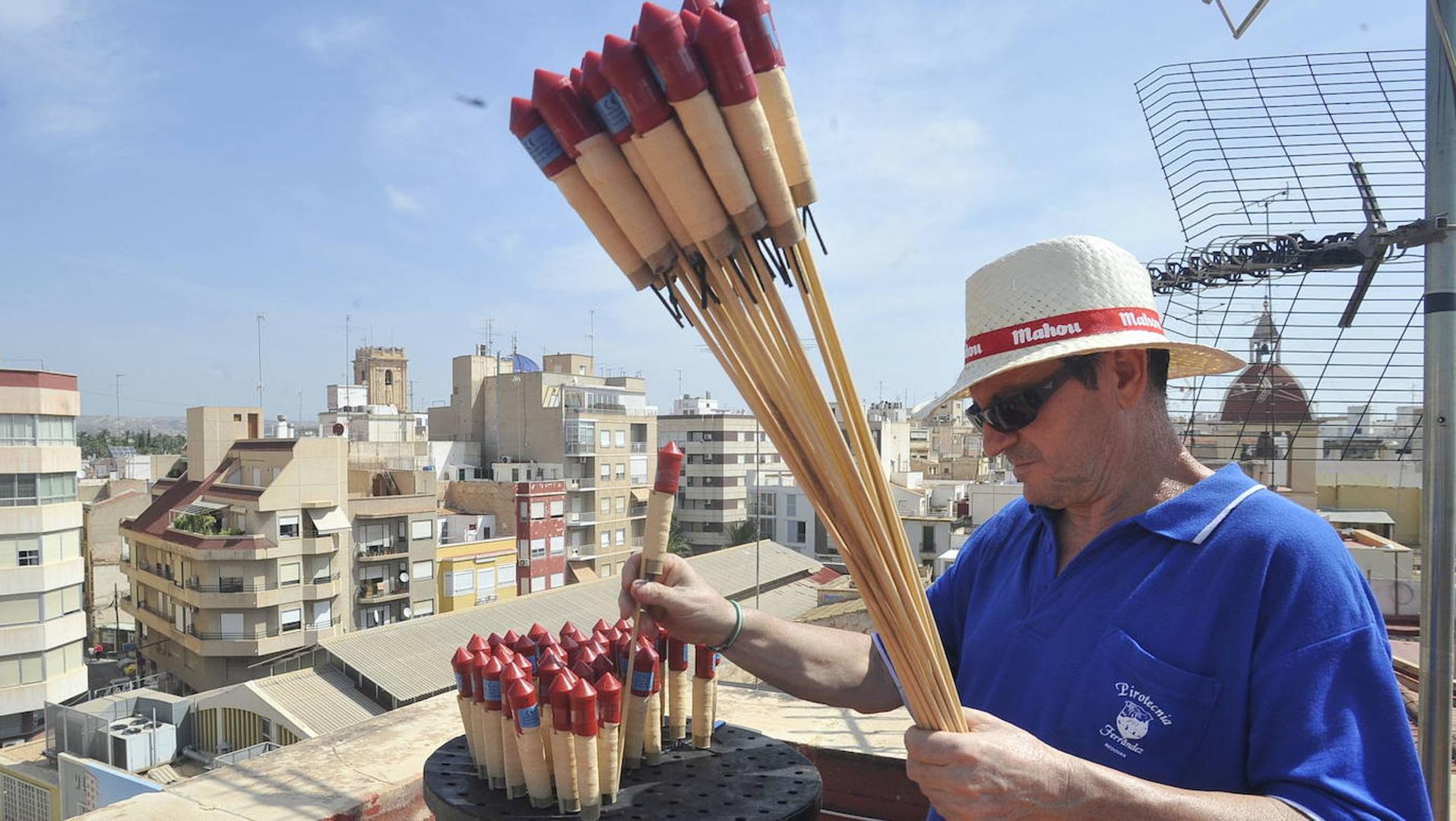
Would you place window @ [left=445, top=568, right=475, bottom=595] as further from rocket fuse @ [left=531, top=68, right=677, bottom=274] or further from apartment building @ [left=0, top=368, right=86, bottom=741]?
rocket fuse @ [left=531, top=68, right=677, bottom=274]

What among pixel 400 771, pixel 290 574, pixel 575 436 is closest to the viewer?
pixel 400 771

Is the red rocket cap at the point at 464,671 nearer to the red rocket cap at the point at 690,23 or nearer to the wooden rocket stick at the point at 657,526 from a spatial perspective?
the wooden rocket stick at the point at 657,526

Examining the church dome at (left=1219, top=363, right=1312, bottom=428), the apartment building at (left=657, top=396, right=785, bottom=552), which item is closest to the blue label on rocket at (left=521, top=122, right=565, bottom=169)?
the church dome at (left=1219, top=363, right=1312, bottom=428)

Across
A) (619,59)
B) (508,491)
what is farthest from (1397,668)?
(508,491)

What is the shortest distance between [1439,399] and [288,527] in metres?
28.9

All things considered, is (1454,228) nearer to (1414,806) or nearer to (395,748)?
(1414,806)

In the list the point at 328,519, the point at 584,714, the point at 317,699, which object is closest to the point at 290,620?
the point at 328,519

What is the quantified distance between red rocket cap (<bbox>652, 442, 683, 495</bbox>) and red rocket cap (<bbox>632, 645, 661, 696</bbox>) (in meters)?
0.42

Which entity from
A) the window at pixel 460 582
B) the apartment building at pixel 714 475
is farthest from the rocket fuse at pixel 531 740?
the apartment building at pixel 714 475

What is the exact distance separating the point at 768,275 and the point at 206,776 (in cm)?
258

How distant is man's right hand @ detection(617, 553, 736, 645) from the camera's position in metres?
2.01

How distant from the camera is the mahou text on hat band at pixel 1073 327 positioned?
5.18ft

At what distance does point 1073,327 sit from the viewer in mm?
1580

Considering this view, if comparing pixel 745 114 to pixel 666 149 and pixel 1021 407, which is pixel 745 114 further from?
pixel 1021 407
